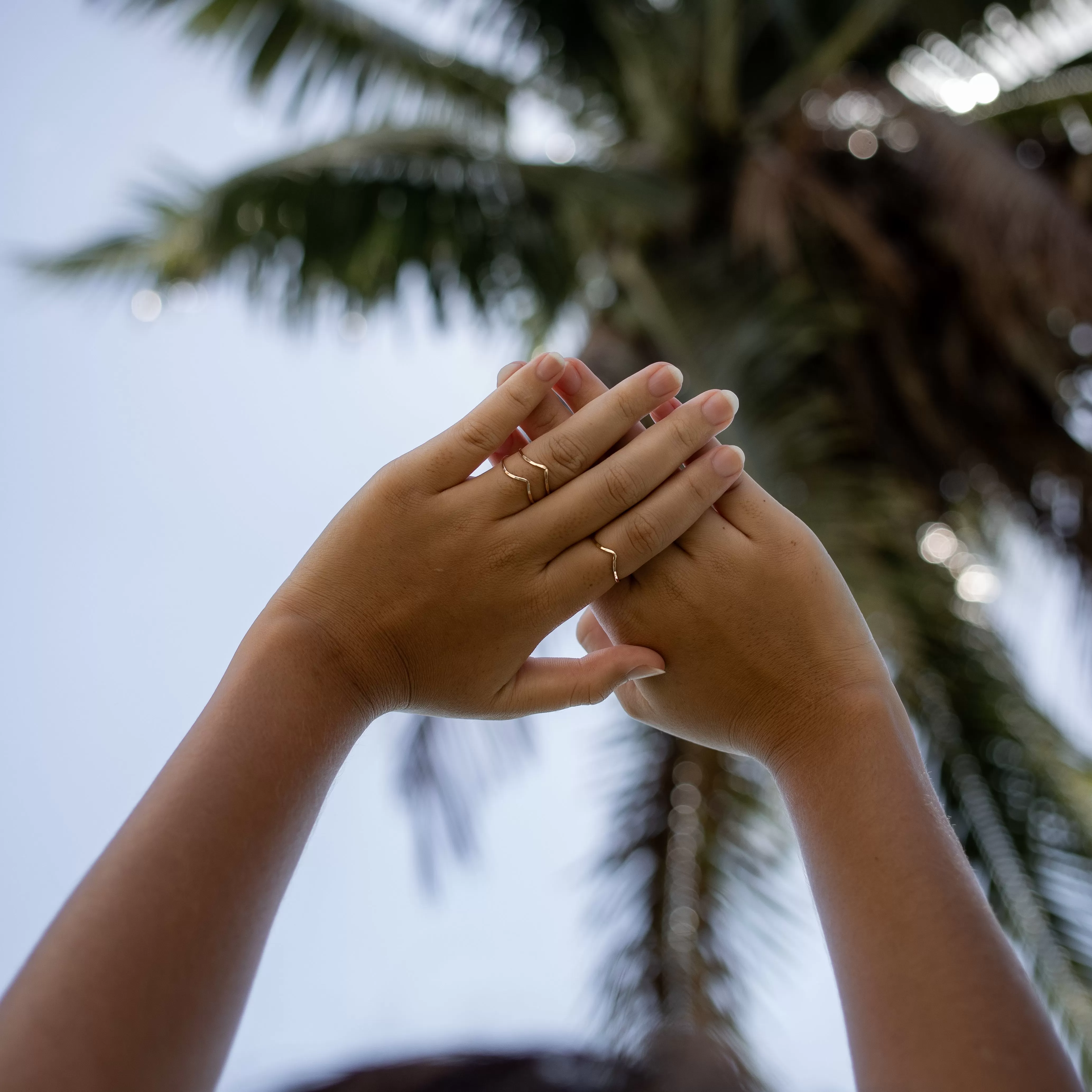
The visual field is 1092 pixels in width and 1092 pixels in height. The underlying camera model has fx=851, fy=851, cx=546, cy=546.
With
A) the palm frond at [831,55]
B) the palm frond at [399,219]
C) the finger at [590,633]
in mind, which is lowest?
the finger at [590,633]

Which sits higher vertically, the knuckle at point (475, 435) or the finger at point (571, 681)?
the knuckle at point (475, 435)

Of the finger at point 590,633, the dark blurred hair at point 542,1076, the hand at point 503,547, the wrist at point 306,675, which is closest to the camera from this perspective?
the dark blurred hair at point 542,1076

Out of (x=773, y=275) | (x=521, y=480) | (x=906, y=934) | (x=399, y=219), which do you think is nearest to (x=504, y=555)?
(x=521, y=480)

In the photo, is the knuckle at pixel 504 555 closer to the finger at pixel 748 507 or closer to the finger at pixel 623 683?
the finger at pixel 623 683

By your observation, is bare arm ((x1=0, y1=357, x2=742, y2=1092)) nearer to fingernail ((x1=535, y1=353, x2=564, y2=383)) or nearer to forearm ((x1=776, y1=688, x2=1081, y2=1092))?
fingernail ((x1=535, y1=353, x2=564, y2=383))

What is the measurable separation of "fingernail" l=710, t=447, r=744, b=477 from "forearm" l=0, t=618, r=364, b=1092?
25.2 inches

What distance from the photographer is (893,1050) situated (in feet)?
2.35

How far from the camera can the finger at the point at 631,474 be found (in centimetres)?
118

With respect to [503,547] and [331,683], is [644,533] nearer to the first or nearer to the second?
[503,547]

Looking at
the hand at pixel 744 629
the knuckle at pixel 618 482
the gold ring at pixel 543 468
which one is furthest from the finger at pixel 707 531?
the gold ring at pixel 543 468

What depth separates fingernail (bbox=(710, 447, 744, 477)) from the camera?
47.6 inches

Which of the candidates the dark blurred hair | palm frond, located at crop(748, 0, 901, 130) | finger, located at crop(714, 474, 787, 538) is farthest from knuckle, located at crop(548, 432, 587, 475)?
palm frond, located at crop(748, 0, 901, 130)

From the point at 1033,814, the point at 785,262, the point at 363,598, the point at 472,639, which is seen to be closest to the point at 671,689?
the point at 472,639

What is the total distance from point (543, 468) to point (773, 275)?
254 centimetres
